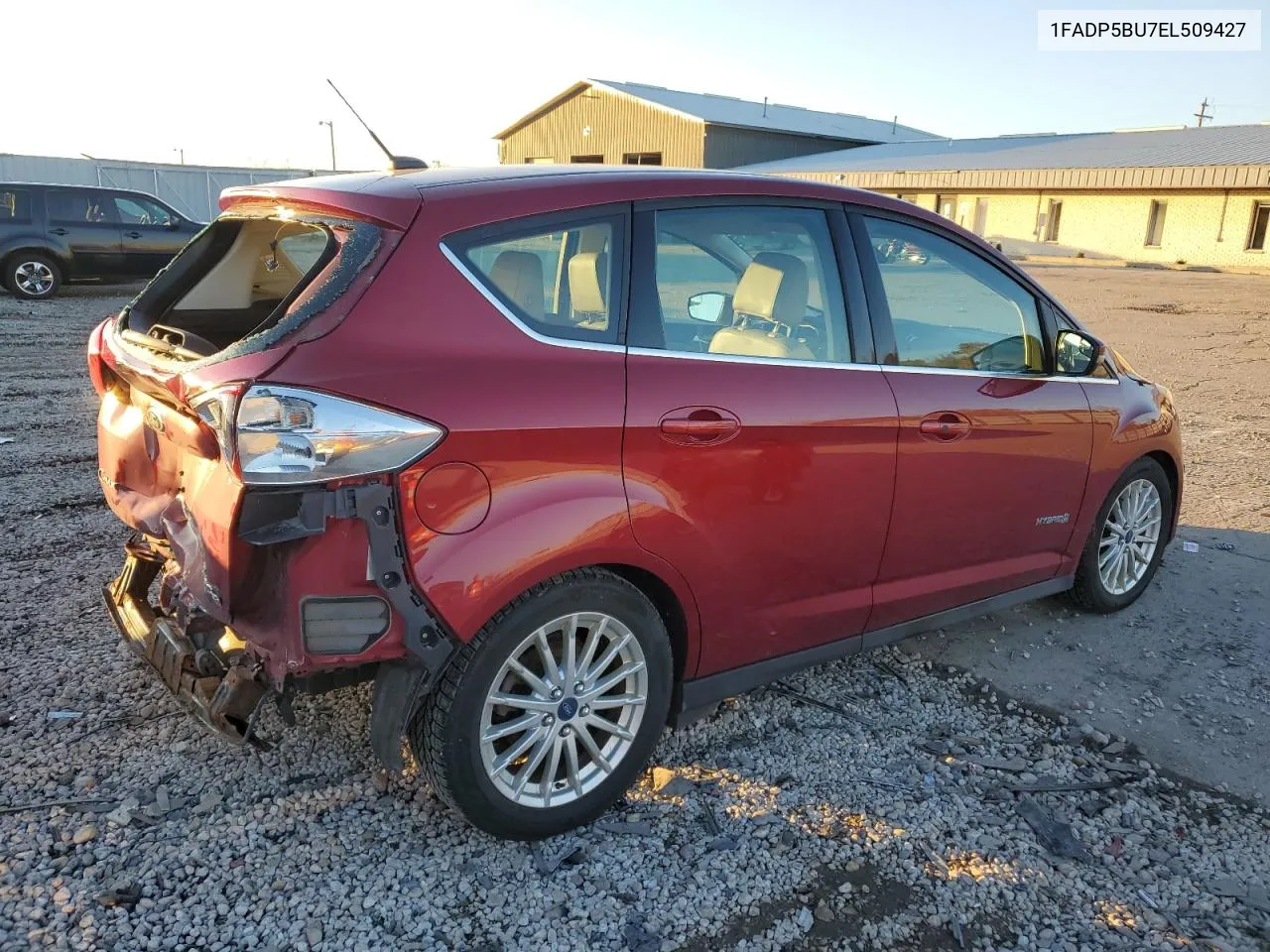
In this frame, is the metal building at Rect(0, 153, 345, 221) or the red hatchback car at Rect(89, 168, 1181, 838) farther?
the metal building at Rect(0, 153, 345, 221)

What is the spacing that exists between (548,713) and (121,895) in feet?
3.93

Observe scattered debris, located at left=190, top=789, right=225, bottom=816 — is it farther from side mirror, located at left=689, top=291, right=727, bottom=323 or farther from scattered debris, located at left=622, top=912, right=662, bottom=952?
side mirror, located at left=689, top=291, right=727, bottom=323

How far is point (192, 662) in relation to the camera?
106 inches

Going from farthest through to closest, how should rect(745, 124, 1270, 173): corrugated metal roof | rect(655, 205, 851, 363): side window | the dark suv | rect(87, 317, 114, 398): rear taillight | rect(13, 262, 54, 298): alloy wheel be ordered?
rect(745, 124, 1270, 173): corrugated metal roof < rect(13, 262, 54, 298): alloy wheel < the dark suv < rect(87, 317, 114, 398): rear taillight < rect(655, 205, 851, 363): side window

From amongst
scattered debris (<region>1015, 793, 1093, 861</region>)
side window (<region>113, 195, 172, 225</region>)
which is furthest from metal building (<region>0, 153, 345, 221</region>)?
scattered debris (<region>1015, 793, 1093, 861</region>)

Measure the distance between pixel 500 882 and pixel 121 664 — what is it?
1.97 meters

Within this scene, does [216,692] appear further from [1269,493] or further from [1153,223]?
[1153,223]

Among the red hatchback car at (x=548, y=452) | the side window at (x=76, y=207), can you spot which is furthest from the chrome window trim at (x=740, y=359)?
the side window at (x=76, y=207)

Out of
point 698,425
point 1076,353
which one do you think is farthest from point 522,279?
point 1076,353

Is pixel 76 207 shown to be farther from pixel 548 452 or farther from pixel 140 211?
pixel 548 452

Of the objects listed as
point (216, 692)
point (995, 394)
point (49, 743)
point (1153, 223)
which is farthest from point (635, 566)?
point (1153, 223)

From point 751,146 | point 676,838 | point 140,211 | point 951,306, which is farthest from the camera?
point 751,146

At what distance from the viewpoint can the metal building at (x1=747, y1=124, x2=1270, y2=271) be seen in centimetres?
3014

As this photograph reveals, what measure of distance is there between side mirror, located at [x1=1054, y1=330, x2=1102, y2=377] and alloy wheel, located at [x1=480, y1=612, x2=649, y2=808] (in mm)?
2356
